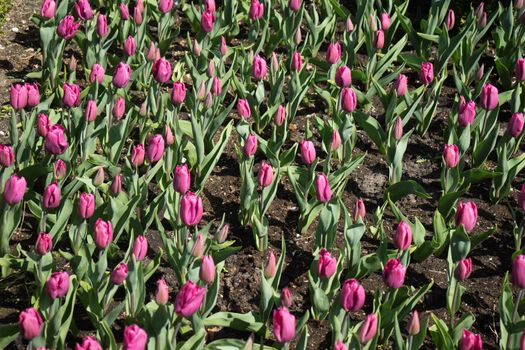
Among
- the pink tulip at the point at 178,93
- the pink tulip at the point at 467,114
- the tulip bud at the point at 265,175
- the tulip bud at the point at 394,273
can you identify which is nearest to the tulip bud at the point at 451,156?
the pink tulip at the point at 467,114

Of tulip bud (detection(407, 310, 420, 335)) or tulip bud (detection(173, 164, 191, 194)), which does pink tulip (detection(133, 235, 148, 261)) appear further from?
tulip bud (detection(407, 310, 420, 335))

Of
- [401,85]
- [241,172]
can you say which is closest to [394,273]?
[241,172]

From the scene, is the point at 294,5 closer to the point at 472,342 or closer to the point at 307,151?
the point at 307,151

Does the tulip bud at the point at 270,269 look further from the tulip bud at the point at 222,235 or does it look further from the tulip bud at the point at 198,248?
the tulip bud at the point at 222,235

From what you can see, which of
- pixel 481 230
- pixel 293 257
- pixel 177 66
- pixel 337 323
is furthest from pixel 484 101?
pixel 177 66

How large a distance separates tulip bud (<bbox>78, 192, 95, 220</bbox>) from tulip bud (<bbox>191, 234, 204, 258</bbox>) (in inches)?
14.9

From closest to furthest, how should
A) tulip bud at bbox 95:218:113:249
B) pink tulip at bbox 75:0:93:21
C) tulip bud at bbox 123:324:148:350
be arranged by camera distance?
tulip bud at bbox 123:324:148:350
tulip bud at bbox 95:218:113:249
pink tulip at bbox 75:0:93:21

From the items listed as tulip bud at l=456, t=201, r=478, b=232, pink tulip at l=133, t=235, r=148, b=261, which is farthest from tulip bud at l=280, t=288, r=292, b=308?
tulip bud at l=456, t=201, r=478, b=232

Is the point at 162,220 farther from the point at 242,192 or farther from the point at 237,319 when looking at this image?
the point at 237,319

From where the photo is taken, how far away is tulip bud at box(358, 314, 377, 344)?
8.91ft

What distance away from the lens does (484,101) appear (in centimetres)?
388

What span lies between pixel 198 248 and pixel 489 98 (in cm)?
149

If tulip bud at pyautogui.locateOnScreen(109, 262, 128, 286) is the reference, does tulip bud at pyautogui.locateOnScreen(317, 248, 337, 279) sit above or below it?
above

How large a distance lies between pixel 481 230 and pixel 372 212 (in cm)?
46
